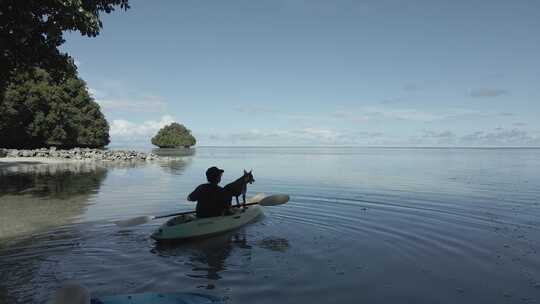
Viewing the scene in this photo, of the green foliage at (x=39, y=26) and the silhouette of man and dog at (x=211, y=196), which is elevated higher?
the green foliage at (x=39, y=26)

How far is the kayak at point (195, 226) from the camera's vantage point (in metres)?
11.7

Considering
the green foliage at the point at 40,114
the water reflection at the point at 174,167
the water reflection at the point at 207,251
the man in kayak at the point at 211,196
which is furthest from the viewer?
the green foliage at the point at 40,114

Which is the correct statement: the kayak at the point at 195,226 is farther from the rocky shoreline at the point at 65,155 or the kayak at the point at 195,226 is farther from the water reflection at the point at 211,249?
the rocky shoreline at the point at 65,155

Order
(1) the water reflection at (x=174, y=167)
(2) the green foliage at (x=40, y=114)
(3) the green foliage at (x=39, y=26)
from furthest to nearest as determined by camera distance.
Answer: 1. (2) the green foliage at (x=40, y=114)
2. (1) the water reflection at (x=174, y=167)
3. (3) the green foliage at (x=39, y=26)

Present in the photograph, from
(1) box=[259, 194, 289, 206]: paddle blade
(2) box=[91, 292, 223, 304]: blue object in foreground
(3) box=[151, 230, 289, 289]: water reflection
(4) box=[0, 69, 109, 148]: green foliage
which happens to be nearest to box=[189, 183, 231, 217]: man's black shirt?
(3) box=[151, 230, 289, 289]: water reflection

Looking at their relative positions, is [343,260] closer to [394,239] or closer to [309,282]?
[309,282]

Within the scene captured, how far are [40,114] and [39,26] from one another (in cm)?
5787

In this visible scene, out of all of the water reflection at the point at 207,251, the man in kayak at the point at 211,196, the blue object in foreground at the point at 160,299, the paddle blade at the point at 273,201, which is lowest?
the water reflection at the point at 207,251

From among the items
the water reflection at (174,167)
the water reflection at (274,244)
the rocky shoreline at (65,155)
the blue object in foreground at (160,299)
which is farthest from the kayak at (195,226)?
the rocky shoreline at (65,155)

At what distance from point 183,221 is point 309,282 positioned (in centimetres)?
534

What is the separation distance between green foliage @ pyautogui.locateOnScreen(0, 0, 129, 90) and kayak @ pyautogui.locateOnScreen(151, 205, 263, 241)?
27.5ft

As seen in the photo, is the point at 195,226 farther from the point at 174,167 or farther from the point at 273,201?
the point at 174,167

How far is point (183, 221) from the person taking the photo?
1262 centimetres

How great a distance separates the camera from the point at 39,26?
15.4 m
